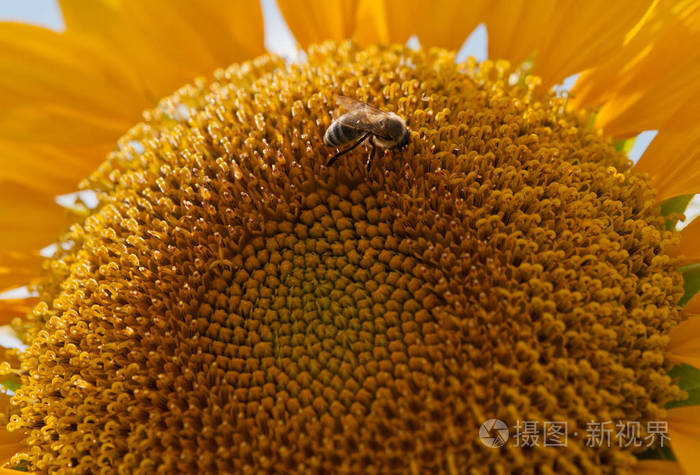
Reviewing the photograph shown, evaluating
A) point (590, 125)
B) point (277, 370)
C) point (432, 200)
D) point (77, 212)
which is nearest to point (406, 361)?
point (277, 370)

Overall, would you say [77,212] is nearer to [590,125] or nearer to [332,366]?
[332,366]

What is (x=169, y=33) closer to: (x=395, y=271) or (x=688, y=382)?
(x=395, y=271)

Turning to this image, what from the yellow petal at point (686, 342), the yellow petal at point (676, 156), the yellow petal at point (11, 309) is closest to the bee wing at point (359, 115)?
→ the yellow petal at point (676, 156)

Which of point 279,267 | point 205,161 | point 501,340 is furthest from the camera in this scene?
point 205,161

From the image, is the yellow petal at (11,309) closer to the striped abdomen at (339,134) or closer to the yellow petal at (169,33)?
the yellow petal at (169,33)

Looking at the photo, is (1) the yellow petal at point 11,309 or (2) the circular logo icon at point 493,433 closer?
(2) the circular logo icon at point 493,433

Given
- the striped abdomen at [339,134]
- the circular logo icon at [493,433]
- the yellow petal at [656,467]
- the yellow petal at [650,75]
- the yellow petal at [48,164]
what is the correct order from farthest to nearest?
the yellow petal at [48,164] → the yellow petal at [650,75] → the striped abdomen at [339,134] → the yellow petal at [656,467] → the circular logo icon at [493,433]
